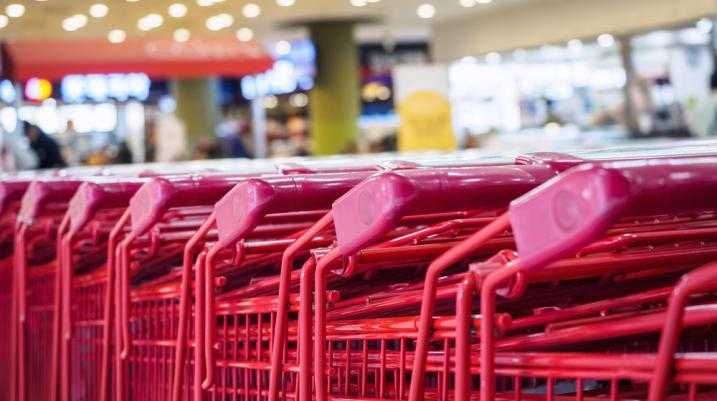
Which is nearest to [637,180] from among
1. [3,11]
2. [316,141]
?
[3,11]

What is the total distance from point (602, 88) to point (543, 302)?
74.4ft

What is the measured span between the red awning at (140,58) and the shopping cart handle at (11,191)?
1299 centimetres

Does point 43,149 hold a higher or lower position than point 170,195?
higher

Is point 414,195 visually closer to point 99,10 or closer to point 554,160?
point 554,160

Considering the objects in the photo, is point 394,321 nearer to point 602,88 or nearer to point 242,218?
point 242,218

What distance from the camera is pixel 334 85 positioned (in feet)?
66.5

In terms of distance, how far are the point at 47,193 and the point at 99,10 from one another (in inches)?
581

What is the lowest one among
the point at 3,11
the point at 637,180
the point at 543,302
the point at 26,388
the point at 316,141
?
the point at 26,388

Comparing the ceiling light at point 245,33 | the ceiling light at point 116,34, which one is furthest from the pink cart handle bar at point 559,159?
the ceiling light at point 245,33

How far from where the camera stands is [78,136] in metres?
23.5

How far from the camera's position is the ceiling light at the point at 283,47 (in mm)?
23016

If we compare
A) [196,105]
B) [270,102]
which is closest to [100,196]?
[196,105]

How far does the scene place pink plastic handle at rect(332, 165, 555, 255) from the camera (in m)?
1.42

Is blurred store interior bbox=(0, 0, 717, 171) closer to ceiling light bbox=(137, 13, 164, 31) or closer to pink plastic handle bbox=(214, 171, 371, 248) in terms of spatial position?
ceiling light bbox=(137, 13, 164, 31)
